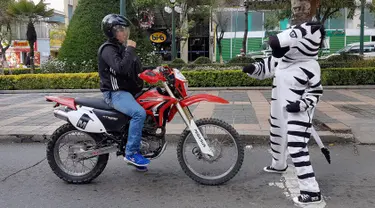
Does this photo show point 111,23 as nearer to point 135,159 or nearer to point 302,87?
point 135,159

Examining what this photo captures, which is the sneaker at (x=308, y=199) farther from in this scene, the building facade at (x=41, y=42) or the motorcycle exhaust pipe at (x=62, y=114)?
the building facade at (x=41, y=42)

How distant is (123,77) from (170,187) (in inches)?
52.0

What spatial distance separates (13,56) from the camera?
45531mm

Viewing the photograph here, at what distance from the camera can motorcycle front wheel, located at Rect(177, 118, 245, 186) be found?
4223 millimetres

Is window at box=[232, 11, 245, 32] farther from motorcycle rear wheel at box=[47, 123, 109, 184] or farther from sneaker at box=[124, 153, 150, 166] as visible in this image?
sneaker at box=[124, 153, 150, 166]

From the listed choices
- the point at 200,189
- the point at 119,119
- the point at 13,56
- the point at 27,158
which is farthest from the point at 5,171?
the point at 13,56

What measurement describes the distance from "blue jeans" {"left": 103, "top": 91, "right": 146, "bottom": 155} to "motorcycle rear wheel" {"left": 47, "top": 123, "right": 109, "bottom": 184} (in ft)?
1.42

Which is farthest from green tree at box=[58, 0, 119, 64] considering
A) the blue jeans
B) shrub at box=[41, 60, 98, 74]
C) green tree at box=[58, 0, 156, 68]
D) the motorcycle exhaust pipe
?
the blue jeans

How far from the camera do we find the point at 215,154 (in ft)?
14.0

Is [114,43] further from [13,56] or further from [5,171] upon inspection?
[13,56]

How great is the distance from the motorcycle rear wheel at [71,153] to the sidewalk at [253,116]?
2217 millimetres

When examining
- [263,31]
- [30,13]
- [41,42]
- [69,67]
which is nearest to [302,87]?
[69,67]

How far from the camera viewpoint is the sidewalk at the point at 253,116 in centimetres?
655

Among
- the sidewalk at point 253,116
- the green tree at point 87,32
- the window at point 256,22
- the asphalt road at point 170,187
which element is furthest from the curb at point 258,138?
the window at point 256,22
